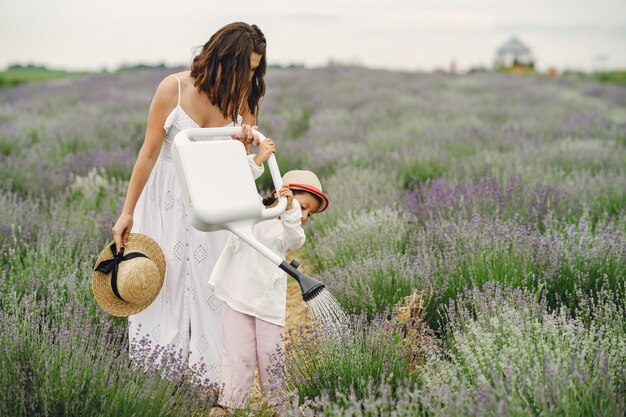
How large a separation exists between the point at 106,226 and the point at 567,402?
3288 mm

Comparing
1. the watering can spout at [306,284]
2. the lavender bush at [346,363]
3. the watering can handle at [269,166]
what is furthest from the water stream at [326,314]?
the watering can handle at [269,166]

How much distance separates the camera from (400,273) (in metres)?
3.33

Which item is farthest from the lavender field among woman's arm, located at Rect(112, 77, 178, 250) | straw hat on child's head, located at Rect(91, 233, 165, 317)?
woman's arm, located at Rect(112, 77, 178, 250)

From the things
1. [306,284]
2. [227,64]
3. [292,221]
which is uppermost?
[227,64]

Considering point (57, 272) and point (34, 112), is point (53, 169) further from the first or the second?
point (34, 112)

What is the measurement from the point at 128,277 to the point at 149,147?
0.57 m

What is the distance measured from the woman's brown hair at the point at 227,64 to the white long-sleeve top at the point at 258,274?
24.0 inches

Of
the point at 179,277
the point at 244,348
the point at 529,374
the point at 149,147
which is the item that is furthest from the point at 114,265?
the point at 529,374

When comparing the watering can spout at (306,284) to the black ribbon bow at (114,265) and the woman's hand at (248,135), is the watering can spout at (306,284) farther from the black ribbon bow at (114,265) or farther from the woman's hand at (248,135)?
the black ribbon bow at (114,265)

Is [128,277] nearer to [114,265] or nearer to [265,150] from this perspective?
[114,265]

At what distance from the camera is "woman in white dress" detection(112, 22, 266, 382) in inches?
107

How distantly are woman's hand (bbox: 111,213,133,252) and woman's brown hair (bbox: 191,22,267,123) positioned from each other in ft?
2.09

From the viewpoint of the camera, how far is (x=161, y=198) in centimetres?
294

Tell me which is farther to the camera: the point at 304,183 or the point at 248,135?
the point at 304,183
